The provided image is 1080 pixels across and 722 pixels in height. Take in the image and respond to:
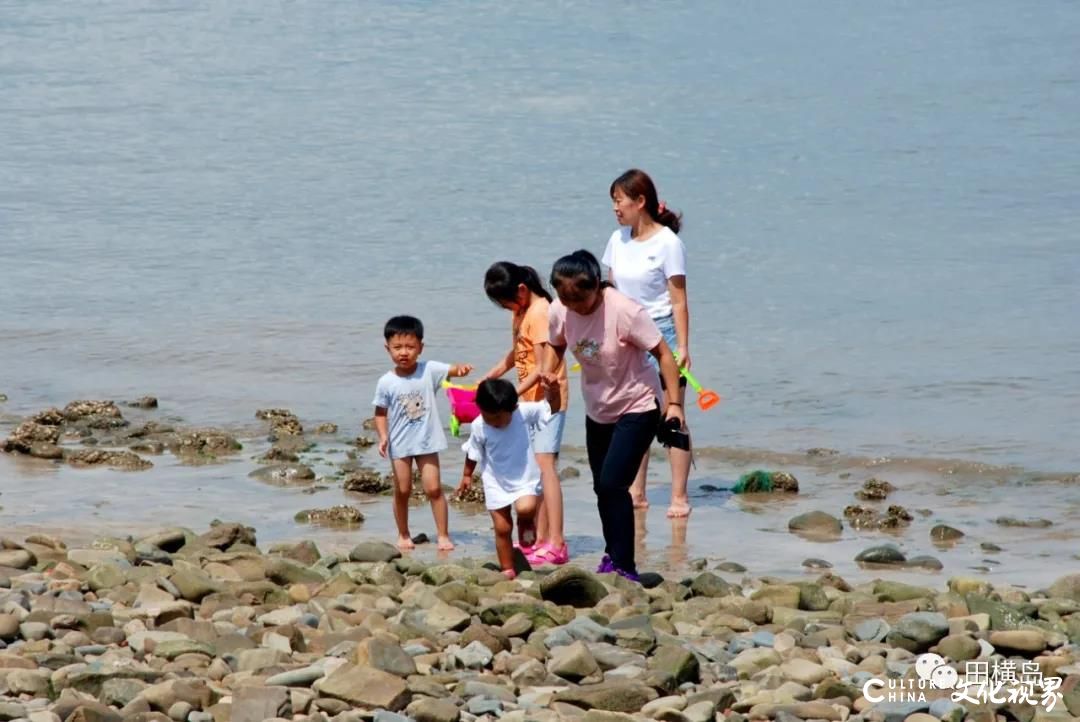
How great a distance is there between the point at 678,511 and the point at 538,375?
165cm

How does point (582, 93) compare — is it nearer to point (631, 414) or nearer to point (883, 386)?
point (883, 386)

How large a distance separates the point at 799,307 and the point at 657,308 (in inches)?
248

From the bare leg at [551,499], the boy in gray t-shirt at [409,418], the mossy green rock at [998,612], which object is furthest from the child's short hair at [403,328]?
the mossy green rock at [998,612]

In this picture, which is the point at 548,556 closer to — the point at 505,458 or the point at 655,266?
the point at 505,458

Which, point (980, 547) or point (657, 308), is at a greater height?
point (657, 308)

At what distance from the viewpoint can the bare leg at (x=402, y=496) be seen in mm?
8922

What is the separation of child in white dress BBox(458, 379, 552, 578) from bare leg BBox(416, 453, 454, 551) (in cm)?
52

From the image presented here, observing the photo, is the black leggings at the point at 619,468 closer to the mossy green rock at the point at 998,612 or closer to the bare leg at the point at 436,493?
the bare leg at the point at 436,493

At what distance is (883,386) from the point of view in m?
13.1

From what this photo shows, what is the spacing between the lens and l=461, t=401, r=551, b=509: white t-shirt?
8.27 metres

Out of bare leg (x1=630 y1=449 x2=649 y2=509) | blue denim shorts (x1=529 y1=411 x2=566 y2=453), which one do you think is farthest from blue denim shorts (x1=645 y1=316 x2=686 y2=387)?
blue denim shorts (x1=529 y1=411 x2=566 y2=453)

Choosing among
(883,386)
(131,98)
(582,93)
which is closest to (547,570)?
(883,386)

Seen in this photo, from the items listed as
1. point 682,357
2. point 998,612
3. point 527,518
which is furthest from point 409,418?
point 998,612

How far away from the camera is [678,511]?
970cm
